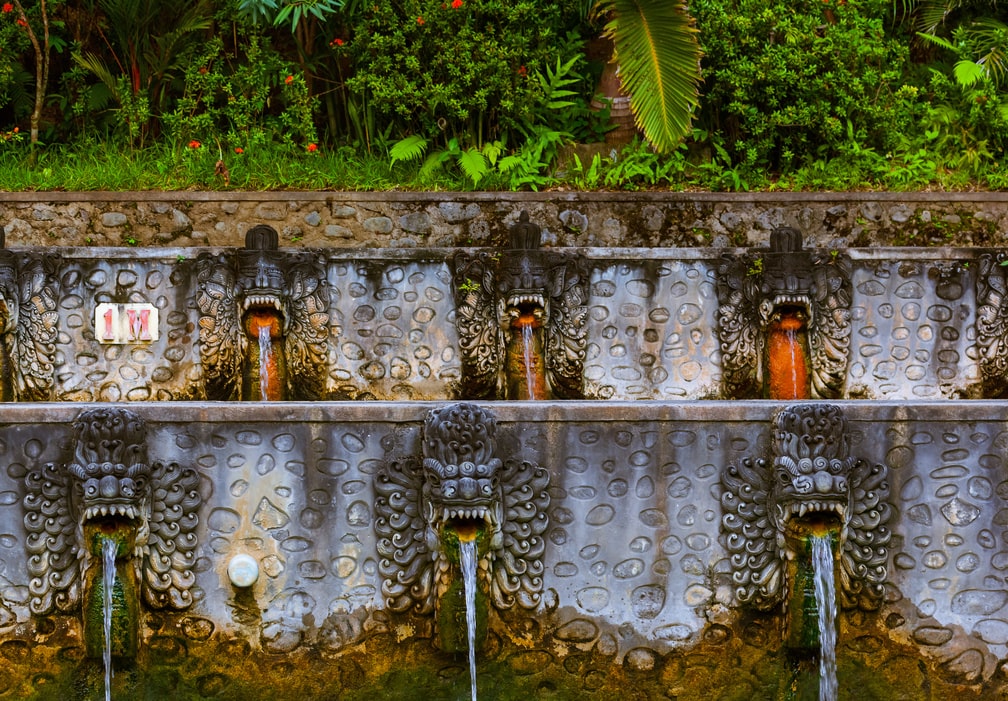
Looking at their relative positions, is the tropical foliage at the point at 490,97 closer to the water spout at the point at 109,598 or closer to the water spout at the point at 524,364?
the water spout at the point at 524,364

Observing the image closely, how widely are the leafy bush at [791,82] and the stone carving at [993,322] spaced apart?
2.54 m

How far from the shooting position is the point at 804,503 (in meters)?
5.48

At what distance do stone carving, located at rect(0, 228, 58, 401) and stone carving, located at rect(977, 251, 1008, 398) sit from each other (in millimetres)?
6540

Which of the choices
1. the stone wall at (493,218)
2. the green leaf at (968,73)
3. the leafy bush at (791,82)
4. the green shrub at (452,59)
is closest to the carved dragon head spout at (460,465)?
the stone wall at (493,218)

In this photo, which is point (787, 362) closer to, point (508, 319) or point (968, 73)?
point (508, 319)

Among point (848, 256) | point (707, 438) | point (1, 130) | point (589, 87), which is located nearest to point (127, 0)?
point (1, 130)

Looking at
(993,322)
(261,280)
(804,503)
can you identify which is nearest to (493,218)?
(261,280)

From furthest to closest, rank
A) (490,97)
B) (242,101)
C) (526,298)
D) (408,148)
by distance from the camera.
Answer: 1. (242,101)
2. (490,97)
3. (408,148)
4. (526,298)

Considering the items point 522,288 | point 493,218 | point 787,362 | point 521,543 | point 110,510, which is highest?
point 493,218

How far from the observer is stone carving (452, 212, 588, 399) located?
807 centimetres

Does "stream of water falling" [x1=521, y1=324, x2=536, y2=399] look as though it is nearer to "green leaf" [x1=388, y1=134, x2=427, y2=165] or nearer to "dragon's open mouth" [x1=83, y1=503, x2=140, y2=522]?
"green leaf" [x1=388, y1=134, x2=427, y2=165]

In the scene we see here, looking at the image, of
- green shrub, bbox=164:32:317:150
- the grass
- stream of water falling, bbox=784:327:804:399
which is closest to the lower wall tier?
stream of water falling, bbox=784:327:804:399

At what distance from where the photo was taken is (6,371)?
7.90 metres

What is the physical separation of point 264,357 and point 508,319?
5.65 feet
